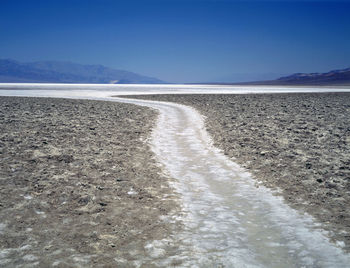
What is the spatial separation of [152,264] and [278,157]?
6556 millimetres

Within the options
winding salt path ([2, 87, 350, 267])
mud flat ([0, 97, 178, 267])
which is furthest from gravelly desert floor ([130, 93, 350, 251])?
mud flat ([0, 97, 178, 267])

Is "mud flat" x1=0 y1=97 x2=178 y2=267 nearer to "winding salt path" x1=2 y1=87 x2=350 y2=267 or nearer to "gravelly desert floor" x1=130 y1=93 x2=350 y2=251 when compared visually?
"winding salt path" x1=2 y1=87 x2=350 y2=267

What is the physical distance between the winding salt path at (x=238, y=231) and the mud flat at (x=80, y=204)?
387 millimetres

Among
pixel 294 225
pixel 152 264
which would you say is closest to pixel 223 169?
pixel 294 225

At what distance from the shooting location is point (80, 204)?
5.81 m

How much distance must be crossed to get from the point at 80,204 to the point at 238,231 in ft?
9.61

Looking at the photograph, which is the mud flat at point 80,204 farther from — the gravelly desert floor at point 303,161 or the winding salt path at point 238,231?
the gravelly desert floor at point 303,161

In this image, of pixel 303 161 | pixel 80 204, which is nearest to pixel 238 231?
pixel 80 204

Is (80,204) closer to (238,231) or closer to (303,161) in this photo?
(238,231)

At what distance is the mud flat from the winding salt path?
1.27ft

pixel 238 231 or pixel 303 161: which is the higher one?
pixel 303 161

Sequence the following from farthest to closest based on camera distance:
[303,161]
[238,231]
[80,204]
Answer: [303,161] → [80,204] → [238,231]

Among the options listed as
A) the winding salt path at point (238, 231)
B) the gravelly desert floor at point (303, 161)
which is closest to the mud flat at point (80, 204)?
the winding salt path at point (238, 231)

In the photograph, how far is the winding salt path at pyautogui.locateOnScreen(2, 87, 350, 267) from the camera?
4.00 metres
